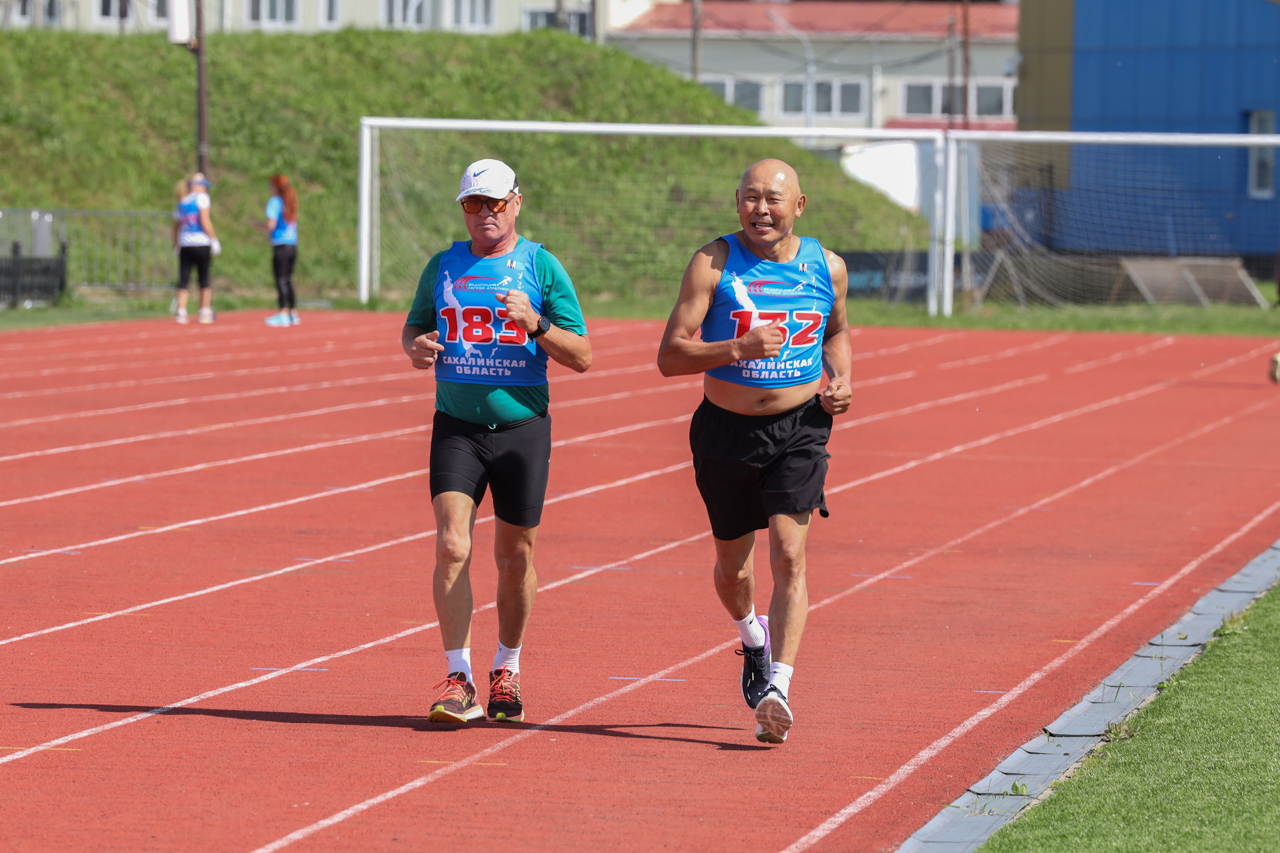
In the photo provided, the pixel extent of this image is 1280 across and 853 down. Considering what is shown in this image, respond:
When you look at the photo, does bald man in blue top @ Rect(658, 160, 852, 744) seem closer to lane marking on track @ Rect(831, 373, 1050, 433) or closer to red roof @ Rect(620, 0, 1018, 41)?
lane marking on track @ Rect(831, 373, 1050, 433)

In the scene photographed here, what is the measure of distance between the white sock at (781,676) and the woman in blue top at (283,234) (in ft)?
64.2

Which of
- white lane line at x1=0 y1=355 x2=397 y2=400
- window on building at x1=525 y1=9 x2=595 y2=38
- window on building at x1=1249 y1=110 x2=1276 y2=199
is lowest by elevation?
white lane line at x1=0 y1=355 x2=397 y2=400

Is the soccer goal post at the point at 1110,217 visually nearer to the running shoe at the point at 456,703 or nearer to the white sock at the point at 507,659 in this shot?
the white sock at the point at 507,659

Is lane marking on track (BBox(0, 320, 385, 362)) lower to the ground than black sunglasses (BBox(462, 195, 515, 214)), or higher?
lower

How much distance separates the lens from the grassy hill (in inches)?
1352

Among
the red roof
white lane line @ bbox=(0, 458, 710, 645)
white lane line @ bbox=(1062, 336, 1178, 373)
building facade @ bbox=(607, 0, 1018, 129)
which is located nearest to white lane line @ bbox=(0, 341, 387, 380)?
white lane line @ bbox=(0, 458, 710, 645)

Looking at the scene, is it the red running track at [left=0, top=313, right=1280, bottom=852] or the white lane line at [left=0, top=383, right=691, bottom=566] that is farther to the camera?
the white lane line at [left=0, top=383, right=691, bottom=566]

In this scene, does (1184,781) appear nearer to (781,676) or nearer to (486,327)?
(781,676)

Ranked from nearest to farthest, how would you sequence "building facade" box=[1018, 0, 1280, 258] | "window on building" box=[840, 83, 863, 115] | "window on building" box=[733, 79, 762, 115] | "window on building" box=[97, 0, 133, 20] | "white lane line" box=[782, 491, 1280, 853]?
"white lane line" box=[782, 491, 1280, 853] < "building facade" box=[1018, 0, 1280, 258] < "window on building" box=[97, 0, 133, 20] < "window on building" box=[733, 79, 762, 115] < "window on building" box=[840, 83, 863, 115]

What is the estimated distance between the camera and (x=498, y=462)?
252 inches

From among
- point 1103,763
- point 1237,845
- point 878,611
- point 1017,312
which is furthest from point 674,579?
point 1017,312

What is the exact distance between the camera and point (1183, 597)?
8.67m

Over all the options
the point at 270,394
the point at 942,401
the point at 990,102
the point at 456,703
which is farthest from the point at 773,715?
the point at 990,102

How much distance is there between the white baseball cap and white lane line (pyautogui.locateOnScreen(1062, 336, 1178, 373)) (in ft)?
52.2
